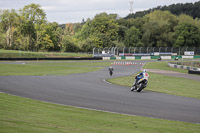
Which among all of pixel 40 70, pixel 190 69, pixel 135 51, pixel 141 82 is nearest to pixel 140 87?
pixel 141 82

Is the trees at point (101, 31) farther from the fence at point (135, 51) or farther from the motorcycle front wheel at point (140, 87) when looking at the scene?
the motorcycle front wheel at point (140, 87)

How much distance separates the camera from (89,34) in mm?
110000

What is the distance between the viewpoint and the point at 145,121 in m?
10.4

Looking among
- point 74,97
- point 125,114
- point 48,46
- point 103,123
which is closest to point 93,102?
point 74,97

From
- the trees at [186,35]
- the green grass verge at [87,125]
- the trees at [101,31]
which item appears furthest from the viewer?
the trees at [186,35]

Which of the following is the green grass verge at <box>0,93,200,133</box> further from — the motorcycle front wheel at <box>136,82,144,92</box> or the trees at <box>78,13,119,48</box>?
the trees at <box>78,13,119,48</box>

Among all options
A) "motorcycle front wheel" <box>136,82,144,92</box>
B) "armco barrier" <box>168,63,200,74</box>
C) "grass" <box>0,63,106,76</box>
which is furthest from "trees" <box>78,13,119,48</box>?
"motorcycle front wheel" <box>136,82,144,92</box>

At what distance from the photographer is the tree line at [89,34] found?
309 ft

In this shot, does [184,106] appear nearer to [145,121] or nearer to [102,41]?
[145,121]

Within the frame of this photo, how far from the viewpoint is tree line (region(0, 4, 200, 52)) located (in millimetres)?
94188

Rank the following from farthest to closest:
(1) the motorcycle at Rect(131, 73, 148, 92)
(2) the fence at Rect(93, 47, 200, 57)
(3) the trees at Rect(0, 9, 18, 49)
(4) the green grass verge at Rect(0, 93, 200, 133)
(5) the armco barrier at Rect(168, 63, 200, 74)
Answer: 1. (3) the trees at Rect(0, 9, 18, 49)
2. (2) the fence at Rect(93, 47, 200, 57)
3. (5) the armco barrier at Rect(168, 63, 200, 74)
4. (1) the motorcycle at Rect(131, 73, 148, 92)
5. (4) the green grass verge at Rect(0, 93, 200, 133)

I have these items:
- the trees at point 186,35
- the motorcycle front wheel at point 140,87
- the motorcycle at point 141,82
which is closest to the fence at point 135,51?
the trees at point 186,35

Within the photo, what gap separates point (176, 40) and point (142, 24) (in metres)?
14.8

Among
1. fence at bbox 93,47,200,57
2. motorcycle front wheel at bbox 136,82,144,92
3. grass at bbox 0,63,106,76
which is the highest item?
fence at bbox 93,47,200,57
